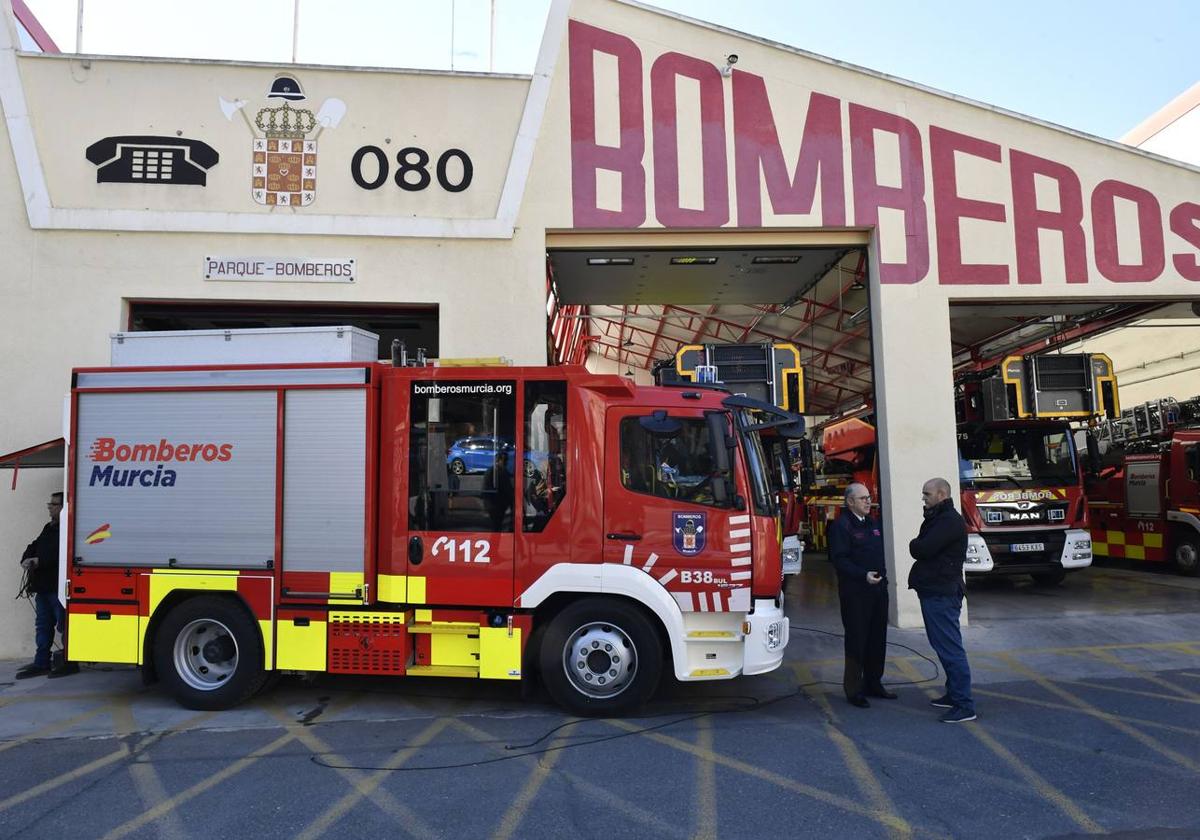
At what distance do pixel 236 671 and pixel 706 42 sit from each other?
8.38 metres

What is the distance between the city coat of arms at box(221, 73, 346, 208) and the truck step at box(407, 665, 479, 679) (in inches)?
224

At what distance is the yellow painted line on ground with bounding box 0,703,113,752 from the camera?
19.1 feet

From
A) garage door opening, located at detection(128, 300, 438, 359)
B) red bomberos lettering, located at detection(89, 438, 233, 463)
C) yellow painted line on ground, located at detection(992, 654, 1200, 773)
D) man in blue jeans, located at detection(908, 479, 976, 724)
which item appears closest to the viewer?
yellow painted line on ground, located at detection(992, 654, 1200, 773)

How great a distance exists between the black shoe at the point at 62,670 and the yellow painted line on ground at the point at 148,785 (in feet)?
6.39

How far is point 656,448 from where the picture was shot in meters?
6.16

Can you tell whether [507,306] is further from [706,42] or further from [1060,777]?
[1060,777]

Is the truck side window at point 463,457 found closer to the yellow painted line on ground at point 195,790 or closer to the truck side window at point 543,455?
the truck side window at point 543,455

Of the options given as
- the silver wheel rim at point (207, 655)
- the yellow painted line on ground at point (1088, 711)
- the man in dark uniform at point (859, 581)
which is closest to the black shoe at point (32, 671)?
the silver wheel rim at point (207, 655)

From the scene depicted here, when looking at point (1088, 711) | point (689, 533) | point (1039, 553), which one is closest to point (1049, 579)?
point (1039, 553)

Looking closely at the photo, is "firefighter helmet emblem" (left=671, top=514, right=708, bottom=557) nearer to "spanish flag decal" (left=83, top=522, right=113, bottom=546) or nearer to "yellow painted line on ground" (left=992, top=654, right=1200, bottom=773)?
"yellow painted line on ground" (left=992, top=654, right=1200, bottom=773)

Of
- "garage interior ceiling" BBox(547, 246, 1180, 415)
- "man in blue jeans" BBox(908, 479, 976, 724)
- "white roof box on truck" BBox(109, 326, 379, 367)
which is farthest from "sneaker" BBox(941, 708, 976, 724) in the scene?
"garage interior ceiling" BBox(547, 246, 1180, 415)

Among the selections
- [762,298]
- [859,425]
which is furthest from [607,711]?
[859,425]

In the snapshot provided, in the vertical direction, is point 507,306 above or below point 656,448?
above

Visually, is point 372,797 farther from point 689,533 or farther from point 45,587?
point 45,587
